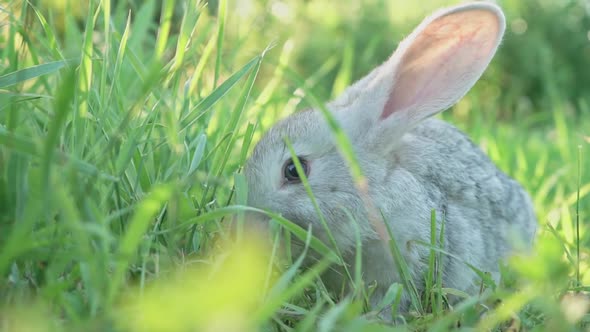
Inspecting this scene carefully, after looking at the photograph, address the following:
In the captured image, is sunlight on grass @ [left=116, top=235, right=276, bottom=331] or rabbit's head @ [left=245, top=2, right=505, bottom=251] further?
rabbit's head @ [left=245, top=2, right=505, bottom=251]

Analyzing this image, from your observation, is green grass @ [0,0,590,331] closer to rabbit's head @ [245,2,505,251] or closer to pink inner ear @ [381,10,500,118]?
rabbit's head @ [245,2,505,251]

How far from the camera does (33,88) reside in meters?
2.97

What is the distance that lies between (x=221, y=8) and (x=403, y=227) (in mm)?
1044

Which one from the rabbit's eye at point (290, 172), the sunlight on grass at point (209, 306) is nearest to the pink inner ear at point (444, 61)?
the rabbit's eye at point (290, 172)

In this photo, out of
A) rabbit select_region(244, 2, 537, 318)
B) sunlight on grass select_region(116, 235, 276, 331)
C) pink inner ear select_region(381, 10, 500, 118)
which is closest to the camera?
sunlight on grass select_region(116, 235, 276, 331)

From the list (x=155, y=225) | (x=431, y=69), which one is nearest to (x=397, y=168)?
(x=431, y=69)

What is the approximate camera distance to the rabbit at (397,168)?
2596 millimetres

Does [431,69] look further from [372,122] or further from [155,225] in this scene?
[155,225]

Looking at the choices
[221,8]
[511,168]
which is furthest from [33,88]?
[511,168]

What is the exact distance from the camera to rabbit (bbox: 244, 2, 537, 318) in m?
2.60

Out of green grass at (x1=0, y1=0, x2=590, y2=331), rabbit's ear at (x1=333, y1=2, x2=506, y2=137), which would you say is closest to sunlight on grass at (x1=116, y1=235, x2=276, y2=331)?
green grass at (x1=0, y1=0, x2=590, y2=331)

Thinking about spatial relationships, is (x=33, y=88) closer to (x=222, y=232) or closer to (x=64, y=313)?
(x=222, y=232)

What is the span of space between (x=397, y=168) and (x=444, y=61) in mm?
467

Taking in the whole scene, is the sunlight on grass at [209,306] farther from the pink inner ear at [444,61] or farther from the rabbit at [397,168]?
the pink inner ear at [444,61]
